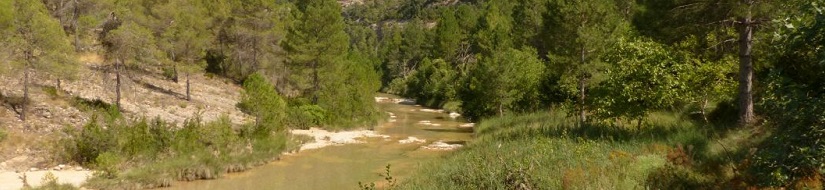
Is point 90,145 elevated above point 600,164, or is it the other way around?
point 600,164

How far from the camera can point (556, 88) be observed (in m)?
37.8

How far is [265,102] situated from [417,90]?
57.1 meters

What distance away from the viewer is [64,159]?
20.9 meters

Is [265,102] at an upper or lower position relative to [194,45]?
lower

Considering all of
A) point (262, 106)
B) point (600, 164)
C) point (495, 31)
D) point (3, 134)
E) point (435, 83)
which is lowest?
point (600, 164)

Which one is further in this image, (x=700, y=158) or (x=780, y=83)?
(x=700, y=158)

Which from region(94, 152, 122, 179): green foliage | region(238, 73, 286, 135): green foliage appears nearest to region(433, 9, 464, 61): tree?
region(238, 73, 286, 135): green foliage

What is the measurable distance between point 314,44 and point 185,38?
10.3 metres

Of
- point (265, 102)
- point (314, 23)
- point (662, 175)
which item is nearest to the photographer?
point (662, 175)

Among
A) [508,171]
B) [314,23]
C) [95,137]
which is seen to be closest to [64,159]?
[95,137]

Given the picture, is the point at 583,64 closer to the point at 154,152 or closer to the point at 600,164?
the point at 600,164

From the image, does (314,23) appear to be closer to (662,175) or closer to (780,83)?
(662,175)

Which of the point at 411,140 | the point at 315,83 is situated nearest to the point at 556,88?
the point at 411,140

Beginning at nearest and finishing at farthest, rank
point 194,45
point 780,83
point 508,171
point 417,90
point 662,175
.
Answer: point 780,83 < point 662,175 < point 508,171 < point 194,45 < point 417,90
